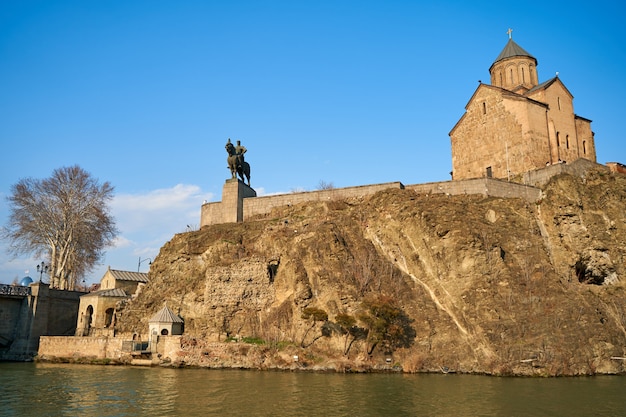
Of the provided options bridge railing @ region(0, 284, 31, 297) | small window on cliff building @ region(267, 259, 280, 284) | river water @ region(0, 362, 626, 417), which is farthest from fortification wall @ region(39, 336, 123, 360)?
small window on cliff building @ region(267, 259, 280, 284)

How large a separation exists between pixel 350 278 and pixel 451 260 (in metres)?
6.29

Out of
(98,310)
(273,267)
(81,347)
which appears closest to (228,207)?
(273,267)

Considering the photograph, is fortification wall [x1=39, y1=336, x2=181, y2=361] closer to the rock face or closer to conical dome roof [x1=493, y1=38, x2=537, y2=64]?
the rock face

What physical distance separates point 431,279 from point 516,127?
51.3ft

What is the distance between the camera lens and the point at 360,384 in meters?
21.7

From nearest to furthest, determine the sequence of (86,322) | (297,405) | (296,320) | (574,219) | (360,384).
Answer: (297,405) → (360,384) → (296,320) → (574,219) → (86,322)

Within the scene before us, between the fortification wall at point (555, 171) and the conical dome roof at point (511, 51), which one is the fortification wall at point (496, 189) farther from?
the conical dome roof at point (511, 51)

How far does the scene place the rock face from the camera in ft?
85.6

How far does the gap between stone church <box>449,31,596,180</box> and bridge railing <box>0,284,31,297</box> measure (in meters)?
35.1

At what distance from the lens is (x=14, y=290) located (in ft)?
120

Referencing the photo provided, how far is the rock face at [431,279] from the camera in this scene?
26078mm

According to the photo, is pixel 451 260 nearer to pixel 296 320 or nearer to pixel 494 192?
pixel 494 192

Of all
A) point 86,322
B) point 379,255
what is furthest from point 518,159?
point 86,322

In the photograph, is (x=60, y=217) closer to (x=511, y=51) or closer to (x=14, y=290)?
(x=14, y=290)
